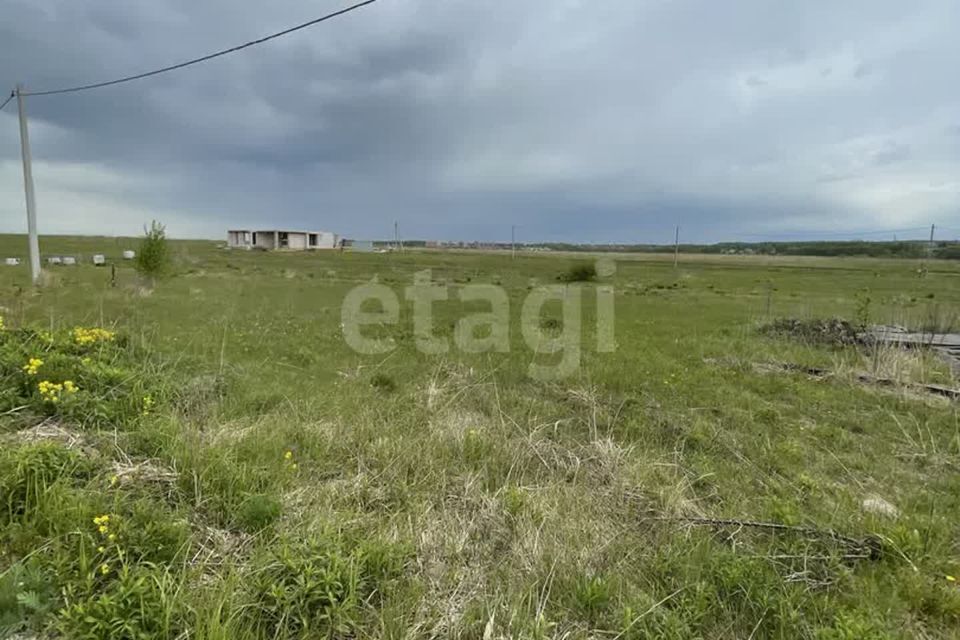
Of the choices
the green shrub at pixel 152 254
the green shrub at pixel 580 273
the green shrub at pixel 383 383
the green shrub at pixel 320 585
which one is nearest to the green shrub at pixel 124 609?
the green shrub at pixel 320 585

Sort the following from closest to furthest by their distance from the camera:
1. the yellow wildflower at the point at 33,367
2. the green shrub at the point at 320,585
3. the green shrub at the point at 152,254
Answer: the green shrub at the point at 320,585 < the yellow wildflower at the point at 33,367 < the green shrub at the point at 152,254

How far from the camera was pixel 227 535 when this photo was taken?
2.61 m

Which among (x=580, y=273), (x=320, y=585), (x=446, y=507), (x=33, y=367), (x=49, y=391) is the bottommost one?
(x=446, y=507)

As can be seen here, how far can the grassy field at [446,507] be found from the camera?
212 centimetres

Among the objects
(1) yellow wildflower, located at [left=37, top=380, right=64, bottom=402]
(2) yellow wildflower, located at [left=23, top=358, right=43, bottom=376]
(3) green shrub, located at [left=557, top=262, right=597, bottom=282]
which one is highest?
(3) green shrub, located at [left=557, top=262, right=597, bottom=282]

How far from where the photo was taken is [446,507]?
122 inches

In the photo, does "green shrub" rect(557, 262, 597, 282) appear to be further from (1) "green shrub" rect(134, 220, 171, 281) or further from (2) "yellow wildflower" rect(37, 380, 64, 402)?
(2) "yellow wildflower" rect(37, 380, 64, 402)

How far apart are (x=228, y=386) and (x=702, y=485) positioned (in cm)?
480

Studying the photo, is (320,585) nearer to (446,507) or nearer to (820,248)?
(446,507)

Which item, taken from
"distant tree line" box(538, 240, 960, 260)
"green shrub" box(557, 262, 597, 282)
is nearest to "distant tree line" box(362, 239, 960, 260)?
"distant tree line" box(538, 240, 960, 260)

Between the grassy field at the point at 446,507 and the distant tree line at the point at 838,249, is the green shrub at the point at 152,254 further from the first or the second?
the distant tree line at the point at 838,249

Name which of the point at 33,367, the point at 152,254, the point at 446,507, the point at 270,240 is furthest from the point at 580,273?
the point at 270,240

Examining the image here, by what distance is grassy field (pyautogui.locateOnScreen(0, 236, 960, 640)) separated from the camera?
6.96 feet

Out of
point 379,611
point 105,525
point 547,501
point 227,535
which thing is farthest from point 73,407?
point 547,501
